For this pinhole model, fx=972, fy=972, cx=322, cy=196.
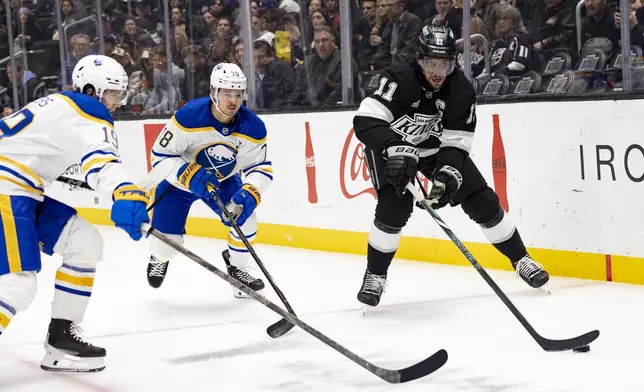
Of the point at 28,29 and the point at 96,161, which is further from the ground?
the point at 96,161

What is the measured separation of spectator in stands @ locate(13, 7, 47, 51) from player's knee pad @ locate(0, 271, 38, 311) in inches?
261

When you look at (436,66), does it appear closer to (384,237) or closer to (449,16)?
(384,237)

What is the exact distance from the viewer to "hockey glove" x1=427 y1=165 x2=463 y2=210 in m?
4.05

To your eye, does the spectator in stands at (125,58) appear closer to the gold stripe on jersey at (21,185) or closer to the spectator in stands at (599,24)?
the spectator in stands at (599,24)

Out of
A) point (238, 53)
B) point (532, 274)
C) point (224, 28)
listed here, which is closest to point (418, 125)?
point (532, 274)

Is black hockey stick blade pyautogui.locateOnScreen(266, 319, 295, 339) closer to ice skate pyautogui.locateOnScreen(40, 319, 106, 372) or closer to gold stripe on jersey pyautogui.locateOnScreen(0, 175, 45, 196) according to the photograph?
ice skate pyautogui.locateOnScreen(40, 319, 106, 372)

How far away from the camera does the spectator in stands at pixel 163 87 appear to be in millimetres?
7805

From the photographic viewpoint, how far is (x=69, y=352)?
332 cm

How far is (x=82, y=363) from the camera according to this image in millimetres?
3371

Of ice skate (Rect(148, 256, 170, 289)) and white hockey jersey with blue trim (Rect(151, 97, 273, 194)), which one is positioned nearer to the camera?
white hockey jersey with blue trim (Rect(151, 97, 273, 194))

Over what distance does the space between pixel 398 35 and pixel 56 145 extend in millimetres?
3153

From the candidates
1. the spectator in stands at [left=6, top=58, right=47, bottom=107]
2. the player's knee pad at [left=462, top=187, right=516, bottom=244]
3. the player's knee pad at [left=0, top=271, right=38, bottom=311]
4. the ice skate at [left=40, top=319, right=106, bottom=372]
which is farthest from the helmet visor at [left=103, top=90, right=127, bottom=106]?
the spectator in stands at [left=6, top=58, right=47, bottom=107]

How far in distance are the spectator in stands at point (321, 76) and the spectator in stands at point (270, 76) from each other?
0.15 m

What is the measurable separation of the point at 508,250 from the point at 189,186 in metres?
1.50
